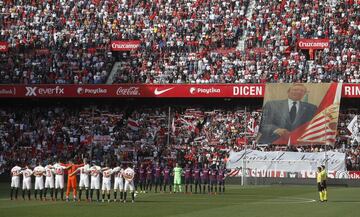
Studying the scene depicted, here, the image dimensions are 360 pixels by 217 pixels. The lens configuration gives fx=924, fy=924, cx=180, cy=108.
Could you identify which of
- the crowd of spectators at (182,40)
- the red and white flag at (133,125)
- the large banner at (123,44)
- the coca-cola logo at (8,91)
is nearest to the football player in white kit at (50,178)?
the red and white flag at (133,125)

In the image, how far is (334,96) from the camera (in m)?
68.3

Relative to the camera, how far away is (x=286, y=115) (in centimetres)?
6950

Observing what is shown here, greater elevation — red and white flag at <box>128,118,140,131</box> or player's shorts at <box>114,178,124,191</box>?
red and white flag at <box>128,118,140,131</box>

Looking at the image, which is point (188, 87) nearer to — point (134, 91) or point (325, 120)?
point (134, 91)

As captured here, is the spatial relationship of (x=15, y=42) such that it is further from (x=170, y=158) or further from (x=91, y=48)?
(x=170, y=158)

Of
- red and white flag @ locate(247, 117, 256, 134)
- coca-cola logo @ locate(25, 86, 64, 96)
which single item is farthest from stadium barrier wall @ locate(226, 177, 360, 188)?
coca-cola logo @ locate(25, 86, 64, 96)

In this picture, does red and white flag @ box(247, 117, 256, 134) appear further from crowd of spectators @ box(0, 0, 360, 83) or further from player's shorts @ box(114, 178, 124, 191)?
player's shorts @ box(114, 178, 124, 191)

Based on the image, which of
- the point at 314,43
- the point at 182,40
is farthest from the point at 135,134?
the point at 314,43

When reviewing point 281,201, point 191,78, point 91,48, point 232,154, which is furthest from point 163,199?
point 91,48

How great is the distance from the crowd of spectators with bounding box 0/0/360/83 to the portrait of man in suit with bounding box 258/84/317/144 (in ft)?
6.91

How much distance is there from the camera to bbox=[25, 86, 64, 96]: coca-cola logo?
73750 mm

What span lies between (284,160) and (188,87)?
10.2 meters

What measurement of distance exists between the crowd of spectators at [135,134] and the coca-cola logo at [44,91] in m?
2.35

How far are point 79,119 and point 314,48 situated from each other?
1965 centimetres
